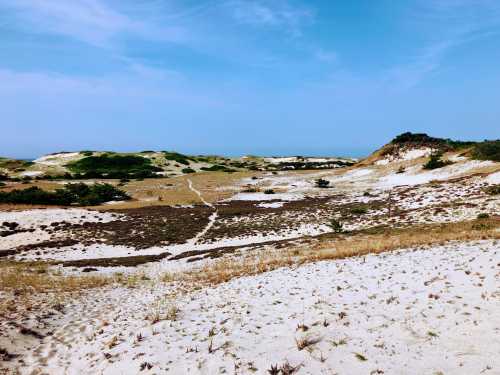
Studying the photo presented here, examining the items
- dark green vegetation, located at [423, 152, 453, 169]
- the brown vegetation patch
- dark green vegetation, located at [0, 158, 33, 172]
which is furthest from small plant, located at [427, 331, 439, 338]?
dark green vegetation, located at [0, 158, 33, 172]

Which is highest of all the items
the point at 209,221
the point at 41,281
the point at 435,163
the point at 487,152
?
the point at 487,152

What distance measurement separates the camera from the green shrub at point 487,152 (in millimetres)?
57375

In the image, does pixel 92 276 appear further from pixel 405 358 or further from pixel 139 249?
pixel 405 358

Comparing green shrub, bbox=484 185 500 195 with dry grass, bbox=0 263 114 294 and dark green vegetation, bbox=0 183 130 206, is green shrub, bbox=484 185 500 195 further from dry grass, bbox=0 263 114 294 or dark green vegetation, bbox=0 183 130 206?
dark green vegetation, bbox=0 183 130 206

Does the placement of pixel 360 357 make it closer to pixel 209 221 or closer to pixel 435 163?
pixel 209 221

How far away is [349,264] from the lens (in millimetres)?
19656

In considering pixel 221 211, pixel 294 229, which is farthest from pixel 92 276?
pixel 221 211

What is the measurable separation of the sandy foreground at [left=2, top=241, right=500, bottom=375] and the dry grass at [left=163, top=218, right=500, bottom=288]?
311 centimetres

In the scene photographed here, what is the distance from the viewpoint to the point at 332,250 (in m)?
A: 24.8

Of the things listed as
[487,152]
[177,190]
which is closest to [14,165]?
[177,190]

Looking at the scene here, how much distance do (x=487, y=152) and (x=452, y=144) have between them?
2090 centimetres

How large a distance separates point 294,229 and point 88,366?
94.1 ft

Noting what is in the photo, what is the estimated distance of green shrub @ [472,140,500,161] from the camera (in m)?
57.4

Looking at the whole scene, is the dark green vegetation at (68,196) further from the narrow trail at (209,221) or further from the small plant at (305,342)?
the small plant at (305,342)
